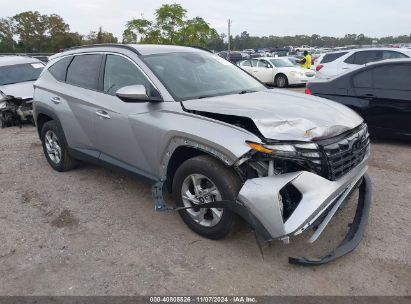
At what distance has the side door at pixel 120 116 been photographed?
3.98 metres

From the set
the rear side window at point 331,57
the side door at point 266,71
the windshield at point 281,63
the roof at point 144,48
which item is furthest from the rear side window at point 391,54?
the roof at point 144,48

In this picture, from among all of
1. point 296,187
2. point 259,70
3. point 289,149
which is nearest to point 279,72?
point 259,70

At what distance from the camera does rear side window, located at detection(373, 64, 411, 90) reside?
6285 mm

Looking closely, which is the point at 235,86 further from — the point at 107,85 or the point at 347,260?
the point at 347,260

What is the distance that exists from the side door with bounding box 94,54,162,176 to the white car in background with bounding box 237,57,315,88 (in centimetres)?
1271

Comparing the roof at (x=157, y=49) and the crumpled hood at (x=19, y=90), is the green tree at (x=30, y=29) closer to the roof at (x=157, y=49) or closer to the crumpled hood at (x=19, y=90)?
the crumpled hood at (x=19, y=90)

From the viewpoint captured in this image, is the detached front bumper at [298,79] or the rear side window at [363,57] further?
the detached front bumper at [298,79]

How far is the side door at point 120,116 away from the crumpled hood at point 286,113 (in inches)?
25.1

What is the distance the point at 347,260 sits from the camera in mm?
3262

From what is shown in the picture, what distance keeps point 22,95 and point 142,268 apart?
25.0 feet

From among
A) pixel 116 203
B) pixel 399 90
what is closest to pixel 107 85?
pixel 116 203

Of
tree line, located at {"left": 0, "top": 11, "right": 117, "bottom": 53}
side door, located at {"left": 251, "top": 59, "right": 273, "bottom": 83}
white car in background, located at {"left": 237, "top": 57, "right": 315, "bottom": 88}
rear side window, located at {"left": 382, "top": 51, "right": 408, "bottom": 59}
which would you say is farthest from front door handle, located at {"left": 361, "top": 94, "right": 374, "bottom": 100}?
tree line, located at {"left": 0, "top": 11, "right": 117, "bottom": 53}

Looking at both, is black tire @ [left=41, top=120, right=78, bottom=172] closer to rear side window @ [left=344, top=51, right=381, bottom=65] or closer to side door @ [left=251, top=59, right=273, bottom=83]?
rear side window @ [left=344, top=51, right=381, bottom=65]

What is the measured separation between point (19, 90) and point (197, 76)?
7.08 metres
